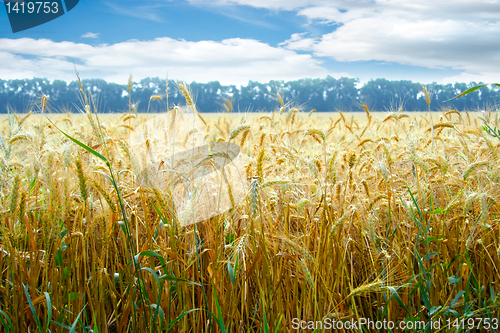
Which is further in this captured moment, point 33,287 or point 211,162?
point 211,162

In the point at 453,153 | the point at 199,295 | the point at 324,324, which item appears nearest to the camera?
the point at 324,324

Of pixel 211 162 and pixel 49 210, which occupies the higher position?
pixel 211 162

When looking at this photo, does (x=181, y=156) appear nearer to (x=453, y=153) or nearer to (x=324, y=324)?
(x=324, y=324)

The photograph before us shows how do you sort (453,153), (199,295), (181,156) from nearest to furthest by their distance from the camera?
(199,295), (181,156), (453,153)

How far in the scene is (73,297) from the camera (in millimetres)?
1245

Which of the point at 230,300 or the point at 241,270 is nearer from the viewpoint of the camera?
the point at 230,300

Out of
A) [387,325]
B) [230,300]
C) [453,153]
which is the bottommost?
[387,325]

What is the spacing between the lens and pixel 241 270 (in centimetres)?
130

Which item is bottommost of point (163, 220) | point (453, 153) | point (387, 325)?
point (387, 325)

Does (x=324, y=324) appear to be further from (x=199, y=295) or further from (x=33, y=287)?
(x=33, y=287)

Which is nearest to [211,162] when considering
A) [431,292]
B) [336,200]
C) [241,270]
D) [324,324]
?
[241,270]

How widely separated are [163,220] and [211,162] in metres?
0.32

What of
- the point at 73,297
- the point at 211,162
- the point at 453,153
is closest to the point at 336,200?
the point at 211,162

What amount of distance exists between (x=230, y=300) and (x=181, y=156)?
0.81 metres
